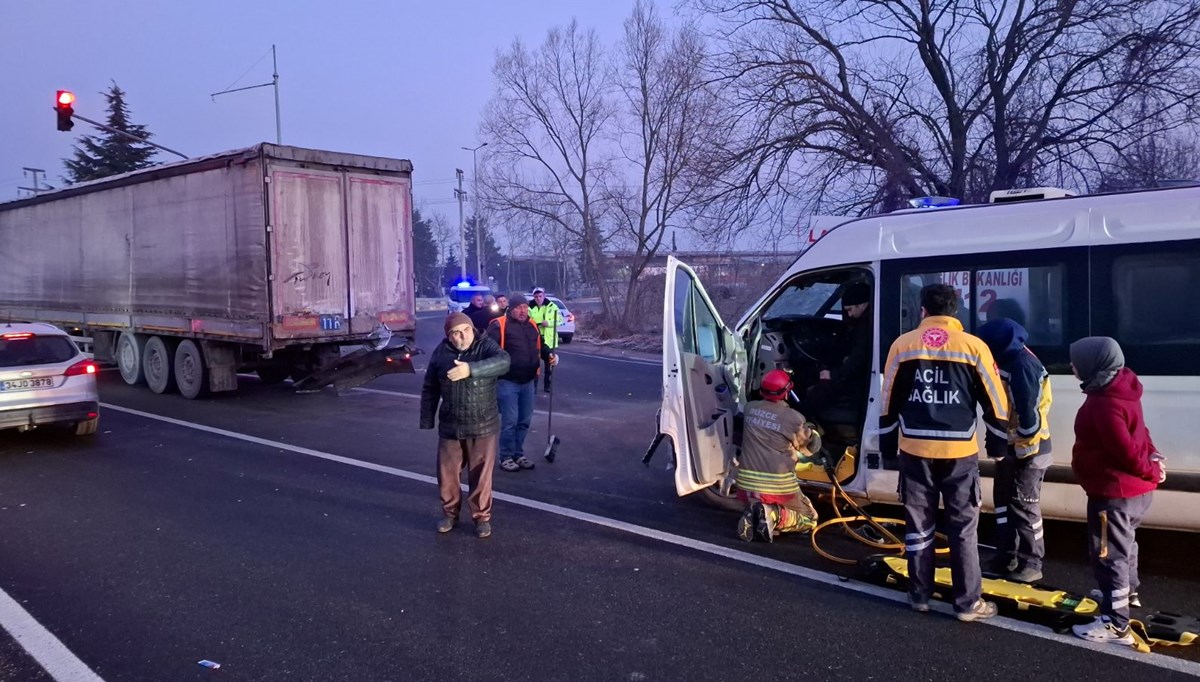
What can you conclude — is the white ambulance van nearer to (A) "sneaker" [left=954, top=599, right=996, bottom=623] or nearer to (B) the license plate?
(A) "sneaker" [left=954, top=599, right=996, bottom=623]

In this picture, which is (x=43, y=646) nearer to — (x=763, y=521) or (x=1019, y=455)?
(x=763, y=521)

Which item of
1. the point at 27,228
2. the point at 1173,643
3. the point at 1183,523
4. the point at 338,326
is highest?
the point at 27,228

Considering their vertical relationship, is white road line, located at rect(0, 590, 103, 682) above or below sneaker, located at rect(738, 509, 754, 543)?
below

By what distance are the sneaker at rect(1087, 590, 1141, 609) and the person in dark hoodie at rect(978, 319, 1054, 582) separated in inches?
14.2

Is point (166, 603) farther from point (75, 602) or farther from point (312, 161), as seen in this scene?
point (312, 161)

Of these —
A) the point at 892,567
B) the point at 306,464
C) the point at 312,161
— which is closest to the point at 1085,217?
the point at 892,567

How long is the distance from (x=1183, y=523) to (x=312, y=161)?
10874 millimetres

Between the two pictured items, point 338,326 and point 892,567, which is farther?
point 338,326

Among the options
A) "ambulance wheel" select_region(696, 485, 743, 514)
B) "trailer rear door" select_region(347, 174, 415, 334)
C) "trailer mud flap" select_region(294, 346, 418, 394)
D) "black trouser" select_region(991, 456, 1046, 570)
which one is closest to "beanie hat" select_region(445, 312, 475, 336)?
"ambulance wheel" select_region(696, 485, 743, 514)

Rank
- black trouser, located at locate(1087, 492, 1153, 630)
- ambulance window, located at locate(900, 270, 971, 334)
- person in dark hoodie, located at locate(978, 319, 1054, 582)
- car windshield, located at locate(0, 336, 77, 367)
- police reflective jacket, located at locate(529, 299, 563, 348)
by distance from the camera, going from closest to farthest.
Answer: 1. black trouser, located at locate(1087, 492, 1153, 630)
2. person in dark hoodie, located at locate(978, 319, 1054, 582)
3. ambulance window, located at locate(900, 270, 971, 334)
4. car windshield, located at locate(0, 336, 77, 367)
5. police reflective jacket, located at locate(529, 299, 563, 348)

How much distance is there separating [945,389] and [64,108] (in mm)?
19749

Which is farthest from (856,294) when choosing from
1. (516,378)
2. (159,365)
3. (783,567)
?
(159,365)

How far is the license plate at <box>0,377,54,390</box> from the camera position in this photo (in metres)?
9.04

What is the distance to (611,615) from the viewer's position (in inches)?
187
